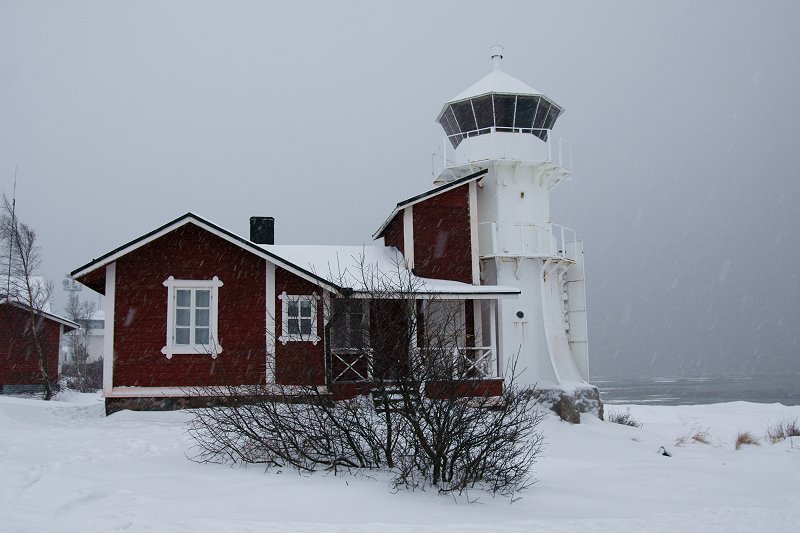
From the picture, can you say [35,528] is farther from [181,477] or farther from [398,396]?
Result: [398,396]

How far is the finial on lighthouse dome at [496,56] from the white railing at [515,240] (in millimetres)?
5473

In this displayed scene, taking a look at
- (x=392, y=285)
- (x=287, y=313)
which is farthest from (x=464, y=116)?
(x=392, y=285)

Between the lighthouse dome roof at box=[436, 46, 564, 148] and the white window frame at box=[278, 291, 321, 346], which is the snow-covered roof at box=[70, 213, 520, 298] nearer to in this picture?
the white window frame at box=[278, 291, 321, 346]

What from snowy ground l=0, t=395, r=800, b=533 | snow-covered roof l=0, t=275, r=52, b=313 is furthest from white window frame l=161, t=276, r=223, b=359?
snow-covered roof l=0, t=275, r=52, b=313

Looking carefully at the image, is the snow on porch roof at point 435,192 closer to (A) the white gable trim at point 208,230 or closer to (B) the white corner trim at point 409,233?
(B) the white corner trim at point 409,233

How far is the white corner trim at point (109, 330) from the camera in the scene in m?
14.8

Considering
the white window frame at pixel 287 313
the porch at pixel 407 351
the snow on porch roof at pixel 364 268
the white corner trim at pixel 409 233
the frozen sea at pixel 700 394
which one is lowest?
the frozen sea at pixel 700 394

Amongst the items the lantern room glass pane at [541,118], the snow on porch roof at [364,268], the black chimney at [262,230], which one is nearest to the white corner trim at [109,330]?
the snow on porch roof at [364,268]

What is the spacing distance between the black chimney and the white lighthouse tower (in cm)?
527

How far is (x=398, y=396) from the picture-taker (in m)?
8.81

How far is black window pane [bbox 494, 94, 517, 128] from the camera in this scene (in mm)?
20578

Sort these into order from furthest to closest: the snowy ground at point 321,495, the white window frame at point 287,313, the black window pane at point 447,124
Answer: the black window pane at point 447,124
the white window frame at point 287,313
the snowy ground at point 321,495

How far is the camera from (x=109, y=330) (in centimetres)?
1491

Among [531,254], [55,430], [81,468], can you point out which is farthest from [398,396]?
[531,254]
